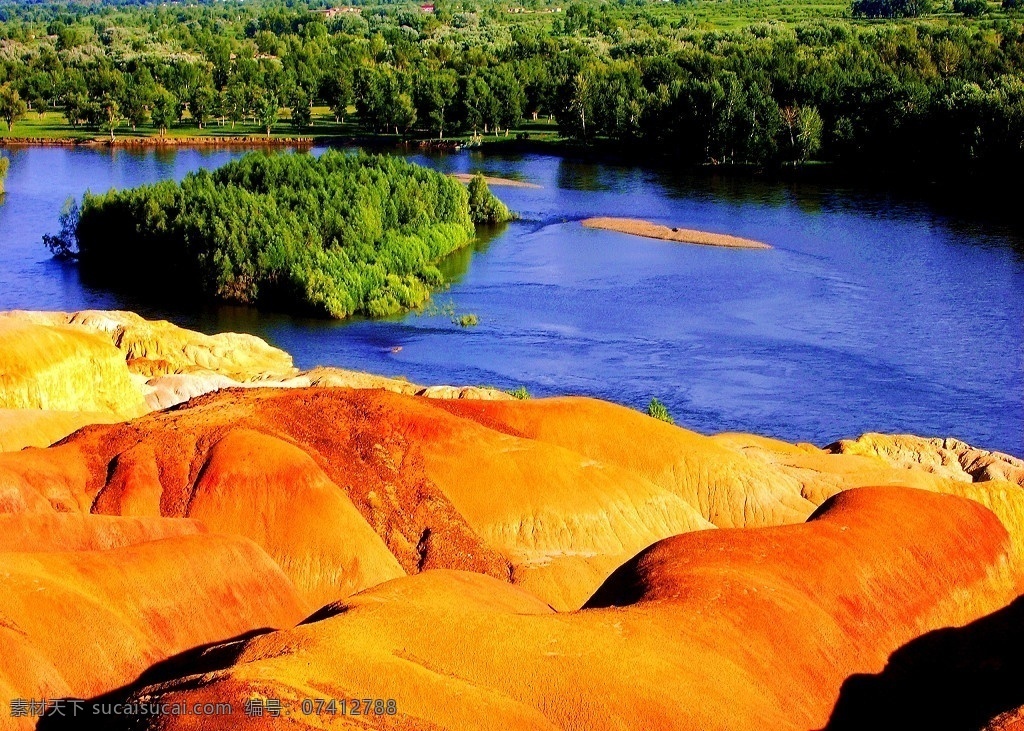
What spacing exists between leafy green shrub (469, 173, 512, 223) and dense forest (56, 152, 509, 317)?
10.7 feet

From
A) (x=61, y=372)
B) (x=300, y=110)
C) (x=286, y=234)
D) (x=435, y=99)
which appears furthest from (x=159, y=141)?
(x=61, y=372)

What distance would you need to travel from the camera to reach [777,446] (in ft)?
144

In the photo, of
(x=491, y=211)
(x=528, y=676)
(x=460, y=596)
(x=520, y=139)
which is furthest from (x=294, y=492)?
(x=520, y=139)

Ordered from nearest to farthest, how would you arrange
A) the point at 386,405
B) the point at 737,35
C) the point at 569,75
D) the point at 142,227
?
the point at 386,405
the point at 142,227
the point at 569,75
the point at 737,35

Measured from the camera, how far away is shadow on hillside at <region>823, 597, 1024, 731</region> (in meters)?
26.1

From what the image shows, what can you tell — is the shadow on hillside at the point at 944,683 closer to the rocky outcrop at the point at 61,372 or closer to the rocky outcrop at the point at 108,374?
the rocky outcrop at the point at 108,374

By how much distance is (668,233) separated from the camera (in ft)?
304

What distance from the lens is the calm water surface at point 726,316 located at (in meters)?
57.4

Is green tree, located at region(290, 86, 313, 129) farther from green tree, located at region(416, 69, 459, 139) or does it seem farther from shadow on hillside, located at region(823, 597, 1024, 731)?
shadow on hillside, located at region(823, 597, 1024, 731)

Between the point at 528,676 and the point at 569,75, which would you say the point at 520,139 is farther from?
the point at 528,676

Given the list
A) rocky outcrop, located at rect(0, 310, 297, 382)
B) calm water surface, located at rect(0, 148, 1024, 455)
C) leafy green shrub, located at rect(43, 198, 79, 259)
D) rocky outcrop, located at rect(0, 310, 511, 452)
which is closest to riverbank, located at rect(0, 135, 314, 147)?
calm water surface, located at rect(0, 148, 1024, 455)

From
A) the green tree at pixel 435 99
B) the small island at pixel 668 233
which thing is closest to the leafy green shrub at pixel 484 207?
the small island at pixel 668 233

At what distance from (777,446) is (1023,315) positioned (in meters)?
31.2

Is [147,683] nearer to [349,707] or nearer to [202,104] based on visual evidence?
[349,707]
